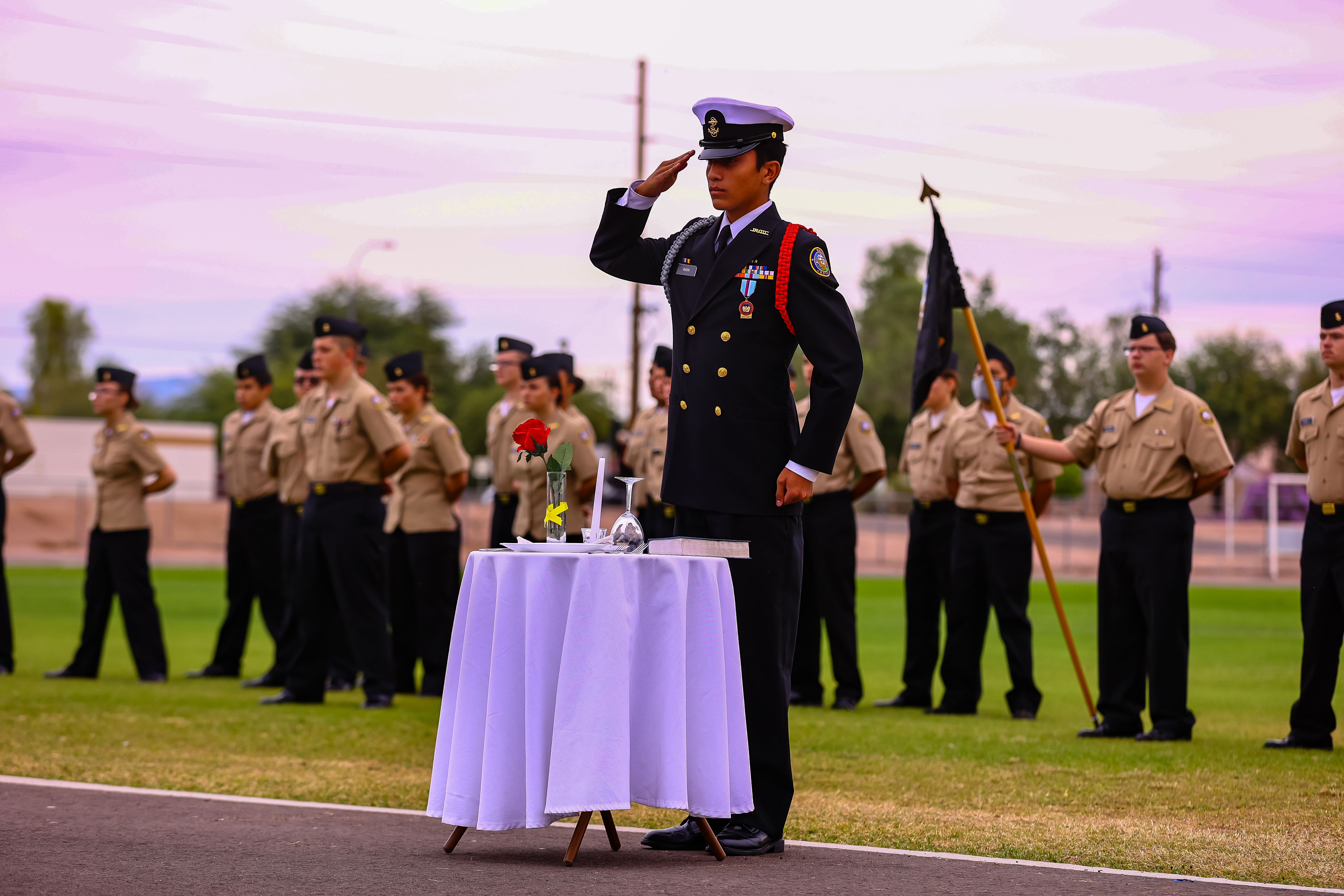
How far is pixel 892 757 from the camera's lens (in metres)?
7.88

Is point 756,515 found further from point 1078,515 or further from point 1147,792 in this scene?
point 1078,515

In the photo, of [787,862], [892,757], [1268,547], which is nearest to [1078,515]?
[1268,547]

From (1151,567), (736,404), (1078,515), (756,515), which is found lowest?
(1078,515)

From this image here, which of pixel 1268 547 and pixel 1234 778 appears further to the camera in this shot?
pixel 1268 547

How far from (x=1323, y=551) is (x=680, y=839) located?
478 centimetres

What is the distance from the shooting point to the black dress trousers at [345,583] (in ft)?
33.7

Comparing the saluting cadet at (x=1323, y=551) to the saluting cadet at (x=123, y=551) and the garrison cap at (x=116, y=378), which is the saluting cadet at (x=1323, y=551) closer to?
the saluting cadet at (x=123, y=551)

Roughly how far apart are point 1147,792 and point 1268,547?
29995 millimetres

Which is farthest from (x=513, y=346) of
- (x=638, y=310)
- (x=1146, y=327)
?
(x=638, y=310)

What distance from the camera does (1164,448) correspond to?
8.91 meters

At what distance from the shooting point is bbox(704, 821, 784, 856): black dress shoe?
5.19 metres

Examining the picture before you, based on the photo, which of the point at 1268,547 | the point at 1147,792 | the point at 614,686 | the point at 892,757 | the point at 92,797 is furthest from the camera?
the point at 1268,547

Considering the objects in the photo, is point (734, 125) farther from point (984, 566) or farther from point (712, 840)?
point (984, 566)

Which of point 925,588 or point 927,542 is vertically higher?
point 927,542
